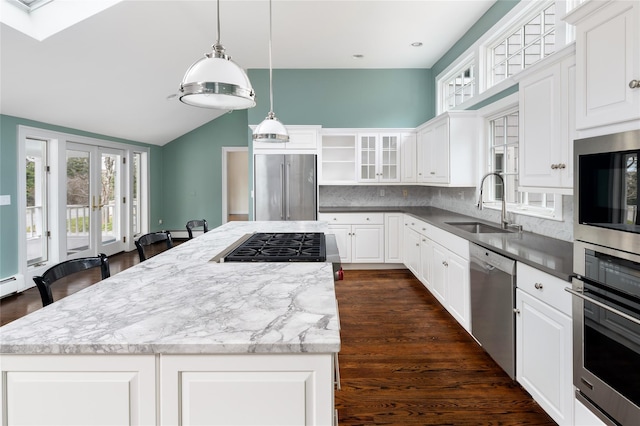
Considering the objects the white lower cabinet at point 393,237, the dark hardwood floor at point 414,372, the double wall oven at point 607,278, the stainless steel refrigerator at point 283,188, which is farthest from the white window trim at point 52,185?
the double wall oven at point 607,278

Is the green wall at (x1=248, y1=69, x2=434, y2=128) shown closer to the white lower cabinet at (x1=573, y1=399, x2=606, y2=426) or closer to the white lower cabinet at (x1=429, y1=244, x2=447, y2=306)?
the white lower cabinet at (x1=429, y1=244, x2=447, y2=306)

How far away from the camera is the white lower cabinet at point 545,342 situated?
5.83 feet

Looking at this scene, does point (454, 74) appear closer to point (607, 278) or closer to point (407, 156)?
point (407, 156)

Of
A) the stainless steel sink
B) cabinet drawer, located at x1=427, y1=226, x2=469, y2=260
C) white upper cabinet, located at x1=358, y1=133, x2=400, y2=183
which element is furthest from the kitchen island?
white upper cabinet, located at x1=358, y1=133, x2=400, y2=183

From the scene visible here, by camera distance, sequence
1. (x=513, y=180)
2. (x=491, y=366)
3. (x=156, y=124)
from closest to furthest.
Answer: (x=491, y=366) < (x=513, y=180) < (x=156, y=124)

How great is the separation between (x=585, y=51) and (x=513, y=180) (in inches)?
83.0

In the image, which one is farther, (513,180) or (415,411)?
(513,180)

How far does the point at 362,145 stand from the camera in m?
5.77

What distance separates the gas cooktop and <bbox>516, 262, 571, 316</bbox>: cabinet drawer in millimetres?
1136

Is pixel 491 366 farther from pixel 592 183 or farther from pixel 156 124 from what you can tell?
pixel 156 124

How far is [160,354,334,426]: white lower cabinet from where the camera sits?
1.02 meters

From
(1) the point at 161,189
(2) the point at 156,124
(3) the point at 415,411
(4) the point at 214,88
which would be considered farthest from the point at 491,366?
(1) the point at 161,189

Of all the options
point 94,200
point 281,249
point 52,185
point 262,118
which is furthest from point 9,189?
point 281,249

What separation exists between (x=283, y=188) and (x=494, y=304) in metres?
3.54
